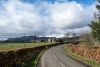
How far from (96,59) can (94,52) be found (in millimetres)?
2117

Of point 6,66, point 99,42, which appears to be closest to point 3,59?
point 6,66

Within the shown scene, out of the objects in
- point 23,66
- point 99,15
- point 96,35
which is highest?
point 99,15

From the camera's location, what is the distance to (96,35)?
66750 millimetres

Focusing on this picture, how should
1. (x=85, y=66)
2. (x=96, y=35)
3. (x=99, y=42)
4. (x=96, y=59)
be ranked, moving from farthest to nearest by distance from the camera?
(x=99, y=42)
(x=96, y=35)
(x=96, y=59)
(x=85, y=66)

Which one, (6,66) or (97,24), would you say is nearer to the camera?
(6,66)

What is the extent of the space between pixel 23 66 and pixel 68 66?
18.4ft

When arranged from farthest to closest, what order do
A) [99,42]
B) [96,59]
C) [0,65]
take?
[99,42] < [96,59] < [0,65]

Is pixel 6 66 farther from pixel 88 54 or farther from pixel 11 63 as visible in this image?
pixel 88 54

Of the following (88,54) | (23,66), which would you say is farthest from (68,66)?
(88,54)

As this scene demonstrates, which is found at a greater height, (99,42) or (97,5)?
(97,5)

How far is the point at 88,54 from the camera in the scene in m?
37.1

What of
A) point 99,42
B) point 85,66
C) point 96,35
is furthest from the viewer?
point 99,42

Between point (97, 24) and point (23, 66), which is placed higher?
point (97, 24)

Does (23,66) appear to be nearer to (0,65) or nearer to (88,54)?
(0,65)
